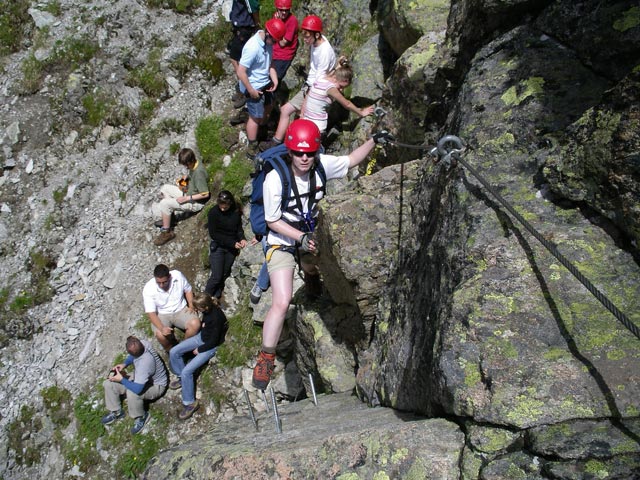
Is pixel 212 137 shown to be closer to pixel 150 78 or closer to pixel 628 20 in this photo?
pixel 150 78

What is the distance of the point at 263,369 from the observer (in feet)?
25.7

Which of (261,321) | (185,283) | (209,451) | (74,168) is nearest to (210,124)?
(74,168)

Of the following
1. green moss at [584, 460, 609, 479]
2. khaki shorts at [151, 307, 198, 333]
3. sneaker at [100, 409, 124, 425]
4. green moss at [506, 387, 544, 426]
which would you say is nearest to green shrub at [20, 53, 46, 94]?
khaki shorts at [151, 307, 198, 333]

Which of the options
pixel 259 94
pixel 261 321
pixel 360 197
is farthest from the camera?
pixel 259 94

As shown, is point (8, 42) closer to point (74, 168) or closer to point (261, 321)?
point (74, 168)

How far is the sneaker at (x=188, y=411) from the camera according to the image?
34.1 ft

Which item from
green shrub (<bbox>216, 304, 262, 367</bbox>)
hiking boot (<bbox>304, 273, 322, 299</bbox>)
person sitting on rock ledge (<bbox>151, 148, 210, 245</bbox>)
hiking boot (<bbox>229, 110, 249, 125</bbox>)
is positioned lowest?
green shrub (<bbox>216, 304, 262, 367</bbox>)

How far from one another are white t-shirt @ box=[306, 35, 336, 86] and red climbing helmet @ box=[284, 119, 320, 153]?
444 cm

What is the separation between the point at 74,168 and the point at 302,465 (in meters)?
14.2

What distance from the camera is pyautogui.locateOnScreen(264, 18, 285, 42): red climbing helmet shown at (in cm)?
1111

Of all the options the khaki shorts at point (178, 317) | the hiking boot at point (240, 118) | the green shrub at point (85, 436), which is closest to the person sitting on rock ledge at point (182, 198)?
the hiking boot at point (240, 118)

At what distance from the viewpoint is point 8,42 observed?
56.5 feet

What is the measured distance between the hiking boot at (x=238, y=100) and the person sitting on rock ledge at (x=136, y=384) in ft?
24.4

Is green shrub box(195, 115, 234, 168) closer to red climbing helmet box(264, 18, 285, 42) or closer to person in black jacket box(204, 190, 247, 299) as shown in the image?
person in black jacket box(204, 190, 247, 299)
